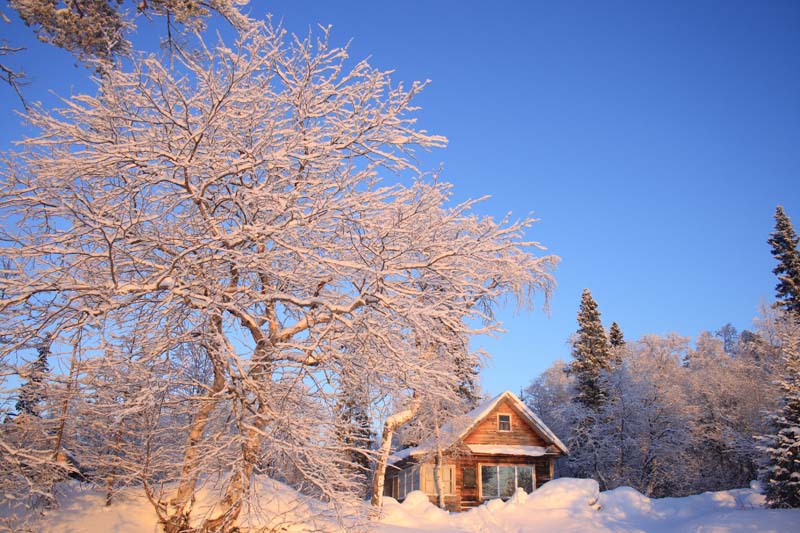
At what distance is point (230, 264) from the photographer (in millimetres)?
7023

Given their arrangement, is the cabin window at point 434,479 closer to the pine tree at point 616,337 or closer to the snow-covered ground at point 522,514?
the snow-covered ground at point 522,514

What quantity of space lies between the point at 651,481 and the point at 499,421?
1090 cm

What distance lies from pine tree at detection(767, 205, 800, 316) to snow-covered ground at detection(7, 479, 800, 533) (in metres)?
14.6

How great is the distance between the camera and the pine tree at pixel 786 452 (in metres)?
14.7

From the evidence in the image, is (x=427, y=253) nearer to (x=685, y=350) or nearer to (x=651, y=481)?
(x=651, y=481)

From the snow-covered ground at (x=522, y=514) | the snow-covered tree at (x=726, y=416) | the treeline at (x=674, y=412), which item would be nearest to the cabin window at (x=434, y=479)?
the snow-covered ground at (x=522, y=514)

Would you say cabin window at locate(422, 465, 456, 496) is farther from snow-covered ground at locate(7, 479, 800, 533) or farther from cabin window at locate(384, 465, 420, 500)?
snow-covered ground at locate(7, 479, 800, 533)

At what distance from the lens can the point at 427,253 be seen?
7816 millimetres

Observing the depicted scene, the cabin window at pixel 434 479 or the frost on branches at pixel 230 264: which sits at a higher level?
the frost on branches at pixel 230 264

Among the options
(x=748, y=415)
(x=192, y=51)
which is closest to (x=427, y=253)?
(x=192, y=51)

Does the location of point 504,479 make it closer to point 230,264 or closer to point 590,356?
point 590,356

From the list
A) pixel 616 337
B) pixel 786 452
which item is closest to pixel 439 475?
pixel 786 452

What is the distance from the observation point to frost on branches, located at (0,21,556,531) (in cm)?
611

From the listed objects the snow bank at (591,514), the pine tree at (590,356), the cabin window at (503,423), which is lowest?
the snow bank at (591,514)
